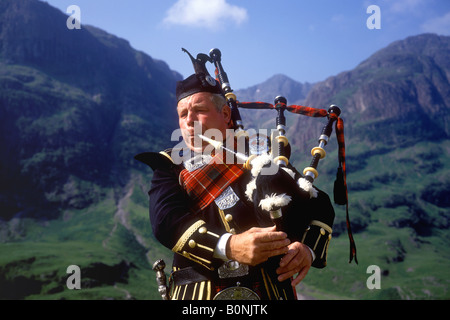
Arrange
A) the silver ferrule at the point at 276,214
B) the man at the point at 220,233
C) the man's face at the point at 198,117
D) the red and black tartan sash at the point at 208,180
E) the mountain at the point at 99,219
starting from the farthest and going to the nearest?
Result: the mountain at the point at 99,219 < the man's face at the point at 198,117 < the red and black tartan sash at the point at 208,180 < the man at the point at 220,233 < the silver ferrule at the point at 276,214

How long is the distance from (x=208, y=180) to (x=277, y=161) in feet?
3.00

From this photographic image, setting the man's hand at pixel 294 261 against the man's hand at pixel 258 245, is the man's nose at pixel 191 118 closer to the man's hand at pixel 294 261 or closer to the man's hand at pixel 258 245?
the man's hand at pixel 258 245

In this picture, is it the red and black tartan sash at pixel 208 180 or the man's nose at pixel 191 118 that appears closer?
the red and black tartan sash at pixel 208 180

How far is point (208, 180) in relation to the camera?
4.72 m

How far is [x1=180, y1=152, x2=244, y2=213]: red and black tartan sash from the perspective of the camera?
4.64m

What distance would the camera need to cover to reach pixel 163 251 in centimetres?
14150

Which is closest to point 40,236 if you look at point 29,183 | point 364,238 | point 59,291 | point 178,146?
point 29,183

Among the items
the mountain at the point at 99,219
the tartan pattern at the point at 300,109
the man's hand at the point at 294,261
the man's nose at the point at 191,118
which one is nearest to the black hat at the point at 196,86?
the man's nose at the point at 191,118

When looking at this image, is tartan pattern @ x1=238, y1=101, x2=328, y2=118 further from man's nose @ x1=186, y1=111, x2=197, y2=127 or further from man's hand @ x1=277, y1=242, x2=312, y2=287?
man's hand @ x1=277, y1=242, x2=312, y2=287

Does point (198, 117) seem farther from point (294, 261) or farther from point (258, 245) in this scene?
point (294, 261)

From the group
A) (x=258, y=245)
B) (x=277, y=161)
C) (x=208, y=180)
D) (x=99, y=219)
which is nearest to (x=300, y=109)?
(x=277, y=161)

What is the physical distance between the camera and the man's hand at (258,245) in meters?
3.76
